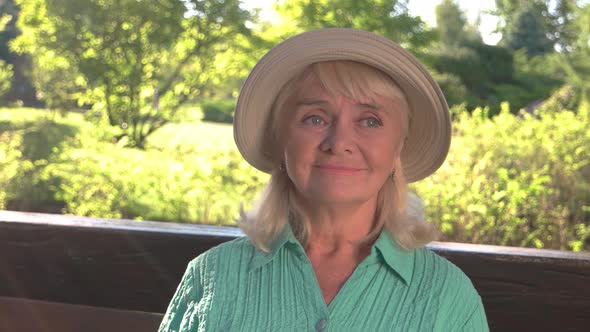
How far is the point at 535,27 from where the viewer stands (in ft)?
107

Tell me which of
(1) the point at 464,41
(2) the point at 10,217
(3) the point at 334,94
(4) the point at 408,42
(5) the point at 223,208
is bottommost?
(5) the point at 223,208

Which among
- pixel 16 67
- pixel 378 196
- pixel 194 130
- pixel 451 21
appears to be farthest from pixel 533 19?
pixel 378 196

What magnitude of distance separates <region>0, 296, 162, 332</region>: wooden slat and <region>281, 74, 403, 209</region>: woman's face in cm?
77

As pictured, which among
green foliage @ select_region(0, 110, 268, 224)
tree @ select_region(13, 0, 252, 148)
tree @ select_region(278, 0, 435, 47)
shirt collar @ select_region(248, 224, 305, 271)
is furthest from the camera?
tree @ select_region(278, 0, 435, 47)

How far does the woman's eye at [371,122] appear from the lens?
4.88ft

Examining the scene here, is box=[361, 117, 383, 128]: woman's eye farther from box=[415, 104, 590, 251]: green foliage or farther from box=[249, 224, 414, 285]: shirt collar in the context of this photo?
box=[415, 104, 590, 251]: green foliage

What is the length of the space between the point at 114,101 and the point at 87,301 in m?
8.43

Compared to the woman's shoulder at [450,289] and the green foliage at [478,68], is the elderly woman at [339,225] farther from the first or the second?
the green foliage at [478,68]

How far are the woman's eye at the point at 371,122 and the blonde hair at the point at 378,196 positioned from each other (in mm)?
54

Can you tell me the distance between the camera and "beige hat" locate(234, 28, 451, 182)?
1.46 metres

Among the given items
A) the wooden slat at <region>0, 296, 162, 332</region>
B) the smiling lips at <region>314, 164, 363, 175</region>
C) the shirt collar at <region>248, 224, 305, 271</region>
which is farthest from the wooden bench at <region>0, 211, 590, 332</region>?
the smiling lips at <region>314, 164, 363, 175</region>

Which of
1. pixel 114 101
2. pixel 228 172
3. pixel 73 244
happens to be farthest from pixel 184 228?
pixel 114 101

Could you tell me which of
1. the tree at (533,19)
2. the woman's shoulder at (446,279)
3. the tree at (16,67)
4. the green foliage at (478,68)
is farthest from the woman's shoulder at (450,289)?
the tree at (533,19)

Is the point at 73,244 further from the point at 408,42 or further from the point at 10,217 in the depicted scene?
the point at 408,42
